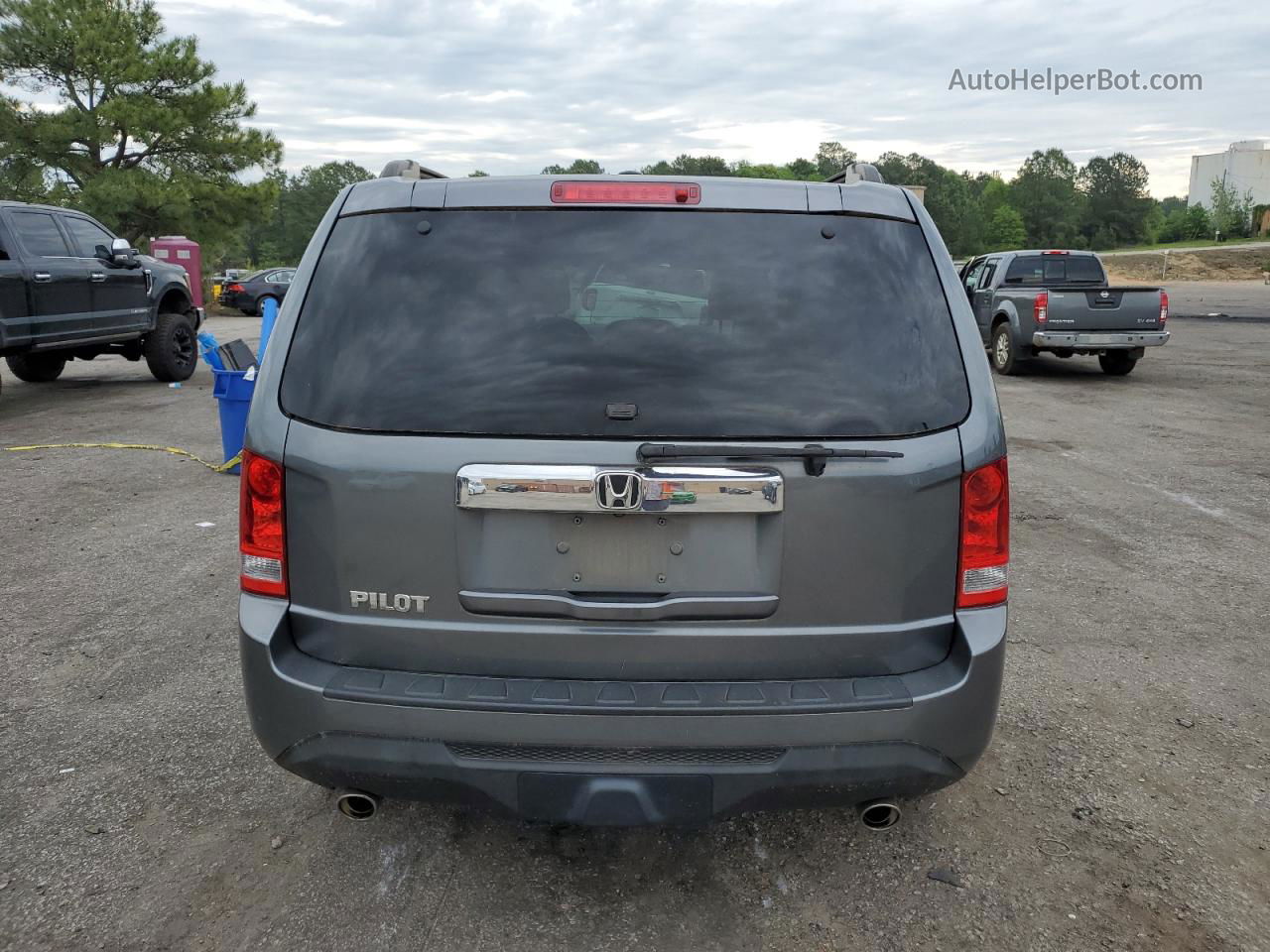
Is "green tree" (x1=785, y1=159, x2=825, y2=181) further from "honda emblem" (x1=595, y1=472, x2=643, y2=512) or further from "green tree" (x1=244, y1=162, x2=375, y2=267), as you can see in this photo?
"honda emblem" (x1=595, y1=472, x2=643, y2=512)

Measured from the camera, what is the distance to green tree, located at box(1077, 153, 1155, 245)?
126 m

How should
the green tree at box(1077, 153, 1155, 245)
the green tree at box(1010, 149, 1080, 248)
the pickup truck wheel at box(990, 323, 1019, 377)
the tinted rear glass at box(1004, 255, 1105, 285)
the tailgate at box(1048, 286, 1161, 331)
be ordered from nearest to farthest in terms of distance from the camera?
the tailgate at box(1048, 286, 1161, 331) → the pickup truck wheel at box(990, 323, 1019, 377) → the tinted rear glass at box(1004, 255, 1105, 285) → the green tree at box(1077, 153, 1155, 245) → the green tree at box(1010, 149, 1080, 248)

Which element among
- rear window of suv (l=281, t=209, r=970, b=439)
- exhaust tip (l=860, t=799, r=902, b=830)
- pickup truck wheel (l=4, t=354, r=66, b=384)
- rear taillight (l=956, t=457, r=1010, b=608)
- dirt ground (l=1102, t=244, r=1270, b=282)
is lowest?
exhaust tip (l=860, t=799, r=902, b=830)

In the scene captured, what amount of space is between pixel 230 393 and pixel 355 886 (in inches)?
219

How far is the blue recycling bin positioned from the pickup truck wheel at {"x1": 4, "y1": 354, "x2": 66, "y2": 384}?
725cm

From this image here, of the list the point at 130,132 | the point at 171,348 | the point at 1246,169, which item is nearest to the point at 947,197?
the point at 1246,169

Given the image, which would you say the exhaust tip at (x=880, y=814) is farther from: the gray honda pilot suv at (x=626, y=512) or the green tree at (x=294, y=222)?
the green tree at (x=294, y=222)

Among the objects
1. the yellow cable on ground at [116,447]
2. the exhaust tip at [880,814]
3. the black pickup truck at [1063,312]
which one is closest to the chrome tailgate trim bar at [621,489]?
the exhaust tip at [880,814]

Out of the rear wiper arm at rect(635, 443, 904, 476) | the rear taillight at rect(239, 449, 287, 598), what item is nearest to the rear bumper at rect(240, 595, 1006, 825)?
the rear taillight at rect(239, 449, 287, 598)

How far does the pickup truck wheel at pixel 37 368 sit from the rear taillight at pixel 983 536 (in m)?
14.0

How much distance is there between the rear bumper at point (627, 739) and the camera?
2.33 metres

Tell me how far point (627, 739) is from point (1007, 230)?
145 meters

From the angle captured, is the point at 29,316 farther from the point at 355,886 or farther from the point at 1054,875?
the point at 1054,875

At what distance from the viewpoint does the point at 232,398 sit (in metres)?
7.58
